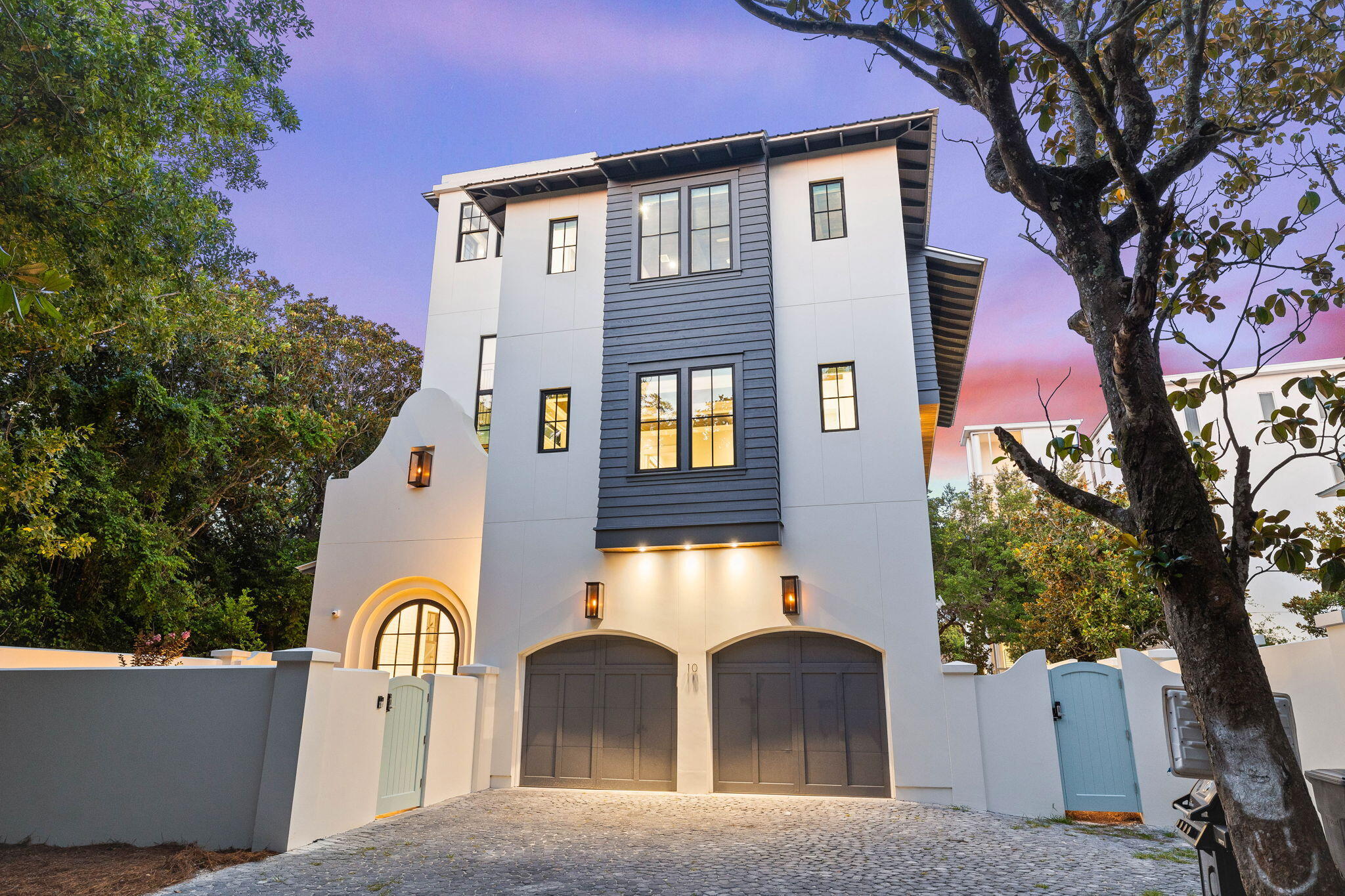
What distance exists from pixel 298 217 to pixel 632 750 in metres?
39.1

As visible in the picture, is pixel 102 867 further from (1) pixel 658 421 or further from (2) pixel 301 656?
(1) pixel 658 421

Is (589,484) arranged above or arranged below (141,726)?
above

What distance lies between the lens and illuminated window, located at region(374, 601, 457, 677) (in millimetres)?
11484

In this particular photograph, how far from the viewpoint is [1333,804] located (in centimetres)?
329

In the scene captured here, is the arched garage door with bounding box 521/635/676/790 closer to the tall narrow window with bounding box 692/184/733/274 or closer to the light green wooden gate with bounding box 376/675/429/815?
the light green wooden gate with bounding box 376/675/429/815

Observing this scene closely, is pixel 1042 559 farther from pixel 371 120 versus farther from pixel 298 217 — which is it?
pixel 298 217

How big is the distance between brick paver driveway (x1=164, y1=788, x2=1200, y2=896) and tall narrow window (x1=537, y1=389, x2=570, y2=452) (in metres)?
4.61

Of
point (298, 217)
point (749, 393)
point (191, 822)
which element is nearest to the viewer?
point (191, 822)

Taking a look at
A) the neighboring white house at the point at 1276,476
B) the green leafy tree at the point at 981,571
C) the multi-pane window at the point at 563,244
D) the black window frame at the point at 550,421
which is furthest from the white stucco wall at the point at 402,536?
the neighboring white house at the point at 1276,476

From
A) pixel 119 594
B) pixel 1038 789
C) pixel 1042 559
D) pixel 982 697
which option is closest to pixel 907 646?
pixel 982 697

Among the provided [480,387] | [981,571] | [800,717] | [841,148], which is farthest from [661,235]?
[981,571]

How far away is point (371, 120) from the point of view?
107 ft

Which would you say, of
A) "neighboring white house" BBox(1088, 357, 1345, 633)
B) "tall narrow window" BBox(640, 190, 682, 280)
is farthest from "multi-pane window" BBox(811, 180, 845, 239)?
"neighboring white house" BBox(1088, 357, 1345, 633)

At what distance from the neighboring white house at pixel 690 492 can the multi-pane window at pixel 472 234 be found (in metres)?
2.24
